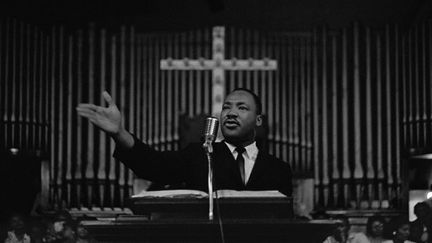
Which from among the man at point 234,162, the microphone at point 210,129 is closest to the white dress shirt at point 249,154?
the man at point 234,162

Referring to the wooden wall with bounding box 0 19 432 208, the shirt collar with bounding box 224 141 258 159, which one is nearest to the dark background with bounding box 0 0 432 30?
the wooden wall with bounding box 0 19 432 208

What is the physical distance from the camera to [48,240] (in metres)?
8.77

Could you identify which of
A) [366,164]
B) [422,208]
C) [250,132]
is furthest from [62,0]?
[250,132]

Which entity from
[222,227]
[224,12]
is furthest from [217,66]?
[224,12]

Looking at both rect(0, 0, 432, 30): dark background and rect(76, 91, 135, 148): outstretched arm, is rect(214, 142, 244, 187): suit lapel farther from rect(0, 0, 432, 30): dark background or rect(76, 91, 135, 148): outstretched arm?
rect(0, 0, 432, 30): dark background

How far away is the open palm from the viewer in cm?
361

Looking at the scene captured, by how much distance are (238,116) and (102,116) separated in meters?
0.88

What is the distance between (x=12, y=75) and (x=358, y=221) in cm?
412

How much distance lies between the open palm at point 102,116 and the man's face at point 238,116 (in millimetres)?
776

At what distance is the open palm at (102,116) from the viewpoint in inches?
142

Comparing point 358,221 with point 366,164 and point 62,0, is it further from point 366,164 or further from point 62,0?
point 62,0

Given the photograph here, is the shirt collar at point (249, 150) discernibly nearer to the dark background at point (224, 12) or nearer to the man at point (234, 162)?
the man at point (234, 162)

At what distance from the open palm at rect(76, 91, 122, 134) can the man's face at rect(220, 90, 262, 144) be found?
0.78 m

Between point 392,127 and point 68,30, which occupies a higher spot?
point 68,30
